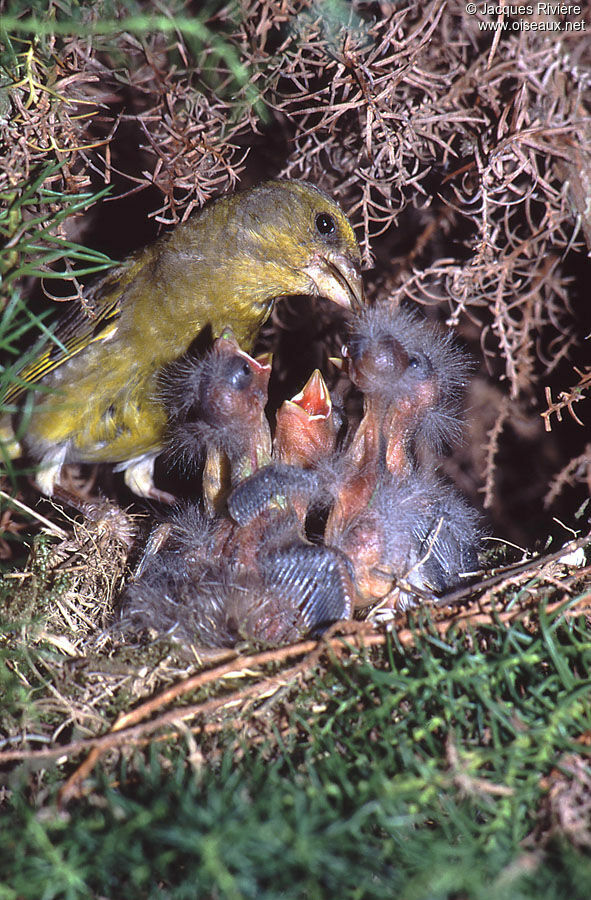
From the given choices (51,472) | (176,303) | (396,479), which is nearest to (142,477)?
(51,472)

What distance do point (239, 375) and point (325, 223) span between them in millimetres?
672

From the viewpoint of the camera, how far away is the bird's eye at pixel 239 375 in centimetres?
175

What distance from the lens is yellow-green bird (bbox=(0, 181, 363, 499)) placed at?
221 cm

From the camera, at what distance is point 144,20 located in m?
1.65

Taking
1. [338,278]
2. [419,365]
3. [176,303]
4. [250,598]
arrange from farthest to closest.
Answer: [176,303] < [338,278] < [419,365] < [250,598]

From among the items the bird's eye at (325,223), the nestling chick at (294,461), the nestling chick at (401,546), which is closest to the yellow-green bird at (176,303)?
the bird's eye at (325,223)

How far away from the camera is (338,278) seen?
2.18m

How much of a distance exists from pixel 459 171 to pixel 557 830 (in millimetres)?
1597

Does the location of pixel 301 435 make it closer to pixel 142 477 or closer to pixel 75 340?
pixel 75 340

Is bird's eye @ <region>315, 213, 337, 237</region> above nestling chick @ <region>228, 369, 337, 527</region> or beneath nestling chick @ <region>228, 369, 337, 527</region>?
above

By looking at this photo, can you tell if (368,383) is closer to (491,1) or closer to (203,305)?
(203,305)

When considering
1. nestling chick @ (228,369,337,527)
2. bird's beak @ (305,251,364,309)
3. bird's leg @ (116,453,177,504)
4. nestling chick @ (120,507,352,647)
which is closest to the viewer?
nestling chick @ (120,507,352,647)

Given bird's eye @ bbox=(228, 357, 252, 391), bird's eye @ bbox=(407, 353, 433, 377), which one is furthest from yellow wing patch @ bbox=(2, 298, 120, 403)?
bird's eye @ bbox=(407, 353, 433, 377)

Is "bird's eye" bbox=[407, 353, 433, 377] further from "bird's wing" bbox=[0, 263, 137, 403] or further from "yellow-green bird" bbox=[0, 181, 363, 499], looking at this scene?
"bird's wing" bbox=[0, 263, 137, 403]
